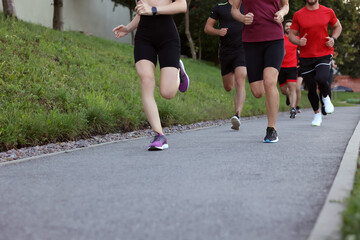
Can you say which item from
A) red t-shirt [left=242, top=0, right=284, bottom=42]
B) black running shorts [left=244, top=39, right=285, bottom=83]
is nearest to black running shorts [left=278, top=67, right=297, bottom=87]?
black running shorts [left=244, top=39, right=285, bottom=83]

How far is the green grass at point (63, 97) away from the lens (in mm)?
6804

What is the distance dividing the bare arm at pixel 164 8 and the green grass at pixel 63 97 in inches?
81.2

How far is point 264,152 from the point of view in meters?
5.51

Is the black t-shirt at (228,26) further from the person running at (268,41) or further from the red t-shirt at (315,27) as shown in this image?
the person running at (268,41)

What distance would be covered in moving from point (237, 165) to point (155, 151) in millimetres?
1480

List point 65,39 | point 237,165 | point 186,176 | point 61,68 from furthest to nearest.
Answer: point 65,39 < point 61,68 < point 237,165 < point 186,176

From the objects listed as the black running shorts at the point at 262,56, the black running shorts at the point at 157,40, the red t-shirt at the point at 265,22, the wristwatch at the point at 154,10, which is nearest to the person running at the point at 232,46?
the black running shorts at the point at 262,56

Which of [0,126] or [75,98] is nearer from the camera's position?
[0,126]

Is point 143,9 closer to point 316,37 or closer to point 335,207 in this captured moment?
point 335,207

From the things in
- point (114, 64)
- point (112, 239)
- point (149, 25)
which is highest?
point (149, 25)

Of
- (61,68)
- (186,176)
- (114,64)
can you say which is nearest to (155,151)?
(186,176)

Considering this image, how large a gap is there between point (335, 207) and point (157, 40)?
140 inches

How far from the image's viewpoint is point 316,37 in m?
8.77

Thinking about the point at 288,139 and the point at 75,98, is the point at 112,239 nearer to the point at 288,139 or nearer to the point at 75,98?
the point at 288,139
